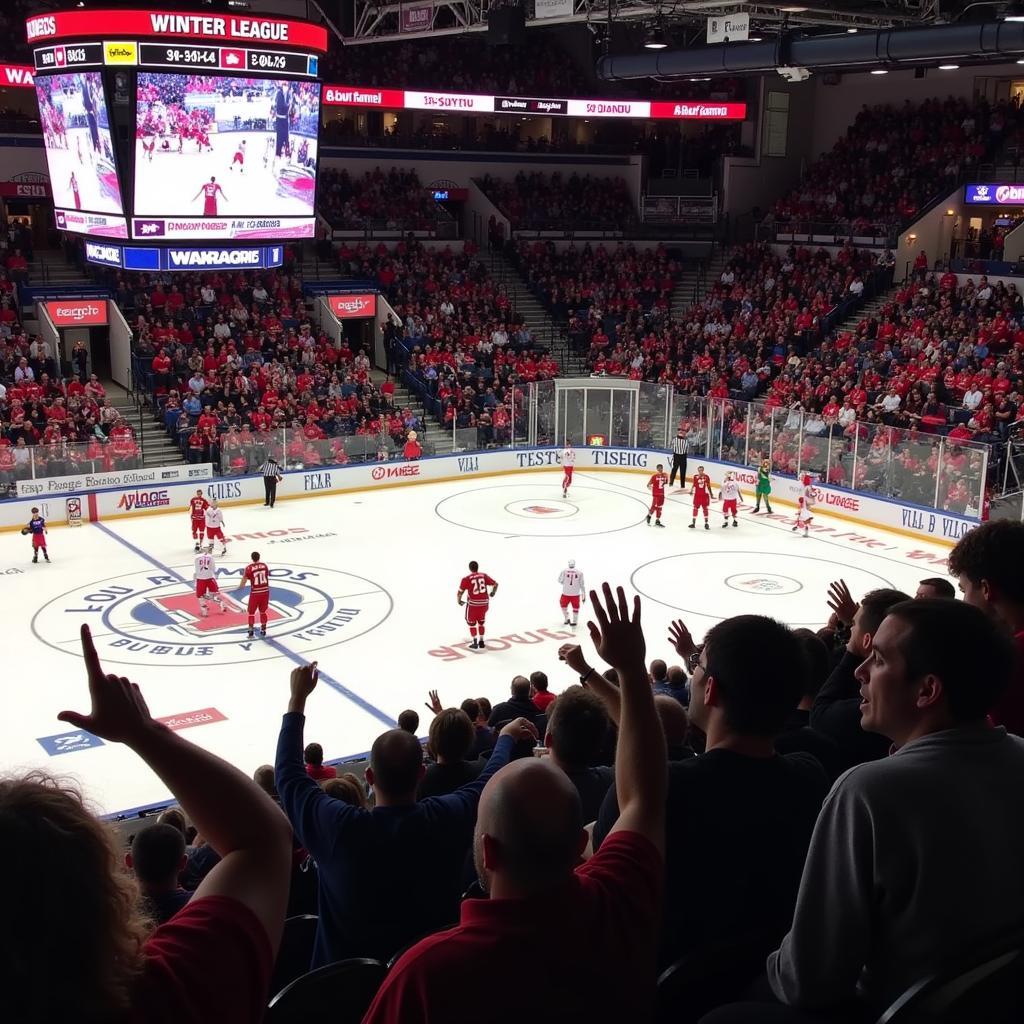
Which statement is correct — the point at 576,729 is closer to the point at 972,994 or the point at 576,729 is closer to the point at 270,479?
the point at 972,994

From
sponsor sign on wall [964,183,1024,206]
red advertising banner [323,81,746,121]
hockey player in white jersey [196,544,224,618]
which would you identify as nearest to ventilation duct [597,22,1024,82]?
red advertising banner [323,81,746,121]

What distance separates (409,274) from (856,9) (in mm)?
16746

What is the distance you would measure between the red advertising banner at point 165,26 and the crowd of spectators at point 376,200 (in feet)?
61.7

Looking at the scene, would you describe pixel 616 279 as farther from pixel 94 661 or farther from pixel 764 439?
pixel 94 661

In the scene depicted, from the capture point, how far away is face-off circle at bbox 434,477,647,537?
24.8 meters

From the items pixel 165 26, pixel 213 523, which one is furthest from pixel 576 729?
pixel 213 523

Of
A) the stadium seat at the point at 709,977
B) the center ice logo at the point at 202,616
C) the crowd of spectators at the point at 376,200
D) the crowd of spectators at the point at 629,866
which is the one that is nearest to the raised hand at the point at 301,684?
the crowd of spectators at the point at 629,866

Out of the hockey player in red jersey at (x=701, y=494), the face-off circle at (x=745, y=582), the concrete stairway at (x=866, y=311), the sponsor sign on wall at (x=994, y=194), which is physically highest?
the sponsor sign on wall at (x=994, y=194)

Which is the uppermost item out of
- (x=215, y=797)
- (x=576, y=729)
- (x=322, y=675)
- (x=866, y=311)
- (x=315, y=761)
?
(x=866, y=311)

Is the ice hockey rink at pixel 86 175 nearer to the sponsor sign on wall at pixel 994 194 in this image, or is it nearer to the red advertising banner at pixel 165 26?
Result: the red advertising banner at pixel 165 26

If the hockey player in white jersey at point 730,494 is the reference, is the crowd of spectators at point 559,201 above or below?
above

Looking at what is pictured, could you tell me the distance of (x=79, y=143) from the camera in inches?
784

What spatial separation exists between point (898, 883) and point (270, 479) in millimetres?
Result: 24640

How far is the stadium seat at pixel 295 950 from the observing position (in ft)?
14.2
